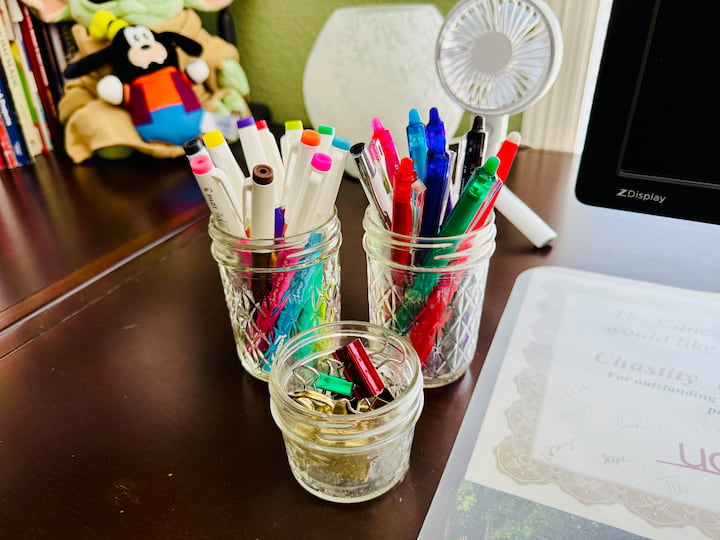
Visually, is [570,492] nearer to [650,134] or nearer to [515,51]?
[650,134]

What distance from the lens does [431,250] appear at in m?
0.33

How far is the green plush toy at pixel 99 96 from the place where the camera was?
75 centimetres

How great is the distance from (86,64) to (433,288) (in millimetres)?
635

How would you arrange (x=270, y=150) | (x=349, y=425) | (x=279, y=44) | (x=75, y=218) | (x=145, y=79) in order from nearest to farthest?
(x=349, y=425), (x=270, y=150), (x=75, y=218), (x=145, y=79), (x=279, y=44)

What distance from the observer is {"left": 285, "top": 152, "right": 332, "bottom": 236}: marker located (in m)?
0.32

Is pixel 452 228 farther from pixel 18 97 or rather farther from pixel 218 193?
pixel 18 97

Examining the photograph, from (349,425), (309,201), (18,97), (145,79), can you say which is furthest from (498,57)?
(18,97)

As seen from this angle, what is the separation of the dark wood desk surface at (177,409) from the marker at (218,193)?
10 cm

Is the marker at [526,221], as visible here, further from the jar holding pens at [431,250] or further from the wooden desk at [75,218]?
the wooden desk at [75,218]

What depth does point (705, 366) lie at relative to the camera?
0.37 m

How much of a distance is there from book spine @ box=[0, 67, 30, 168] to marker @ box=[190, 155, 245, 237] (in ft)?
1.86

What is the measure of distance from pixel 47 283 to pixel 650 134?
46 cm

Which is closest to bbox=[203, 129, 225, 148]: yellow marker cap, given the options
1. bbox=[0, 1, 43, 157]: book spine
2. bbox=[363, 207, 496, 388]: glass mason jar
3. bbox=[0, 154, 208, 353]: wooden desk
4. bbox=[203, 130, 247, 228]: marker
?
bbox=[203, 130, 247, 228]: marker

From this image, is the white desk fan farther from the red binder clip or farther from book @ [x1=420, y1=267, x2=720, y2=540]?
the red binder clip
